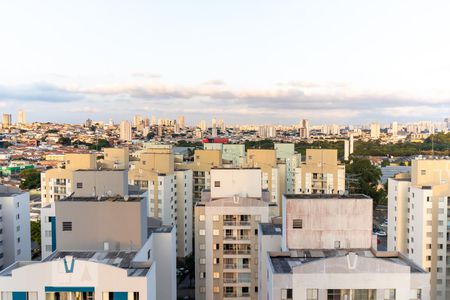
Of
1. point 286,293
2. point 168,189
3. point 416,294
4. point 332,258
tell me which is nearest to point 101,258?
point 286,293

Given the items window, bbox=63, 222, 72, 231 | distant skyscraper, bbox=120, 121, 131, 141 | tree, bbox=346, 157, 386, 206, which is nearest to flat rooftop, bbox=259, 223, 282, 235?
window, bbox=63, 222, 72, 231

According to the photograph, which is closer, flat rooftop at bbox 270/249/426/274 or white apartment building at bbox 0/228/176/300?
white apartment building at bbox 0/228/176/300

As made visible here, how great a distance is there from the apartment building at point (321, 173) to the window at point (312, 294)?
28.5m

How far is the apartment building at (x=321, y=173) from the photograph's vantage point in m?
42.8

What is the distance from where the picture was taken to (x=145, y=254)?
61.2ft

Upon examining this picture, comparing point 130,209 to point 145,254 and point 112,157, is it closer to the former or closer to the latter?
point 145,254

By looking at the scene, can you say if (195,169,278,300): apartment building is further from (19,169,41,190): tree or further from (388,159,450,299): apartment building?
(19,169,41,190): tree

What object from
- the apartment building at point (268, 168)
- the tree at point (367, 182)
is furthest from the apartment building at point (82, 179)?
the tree at point (367, 182)

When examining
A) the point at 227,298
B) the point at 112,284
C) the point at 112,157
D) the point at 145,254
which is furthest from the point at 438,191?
the point at 112,157

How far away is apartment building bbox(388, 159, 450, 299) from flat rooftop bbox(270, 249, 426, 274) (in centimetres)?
1230

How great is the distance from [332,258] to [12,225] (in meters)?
23.9

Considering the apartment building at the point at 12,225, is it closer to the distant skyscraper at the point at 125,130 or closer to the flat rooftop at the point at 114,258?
the flat rooftop at the point at 114,258

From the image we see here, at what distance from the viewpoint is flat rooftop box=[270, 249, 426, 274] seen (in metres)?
15.6

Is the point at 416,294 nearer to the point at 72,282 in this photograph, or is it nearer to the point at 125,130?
Result: the point at 72,282
